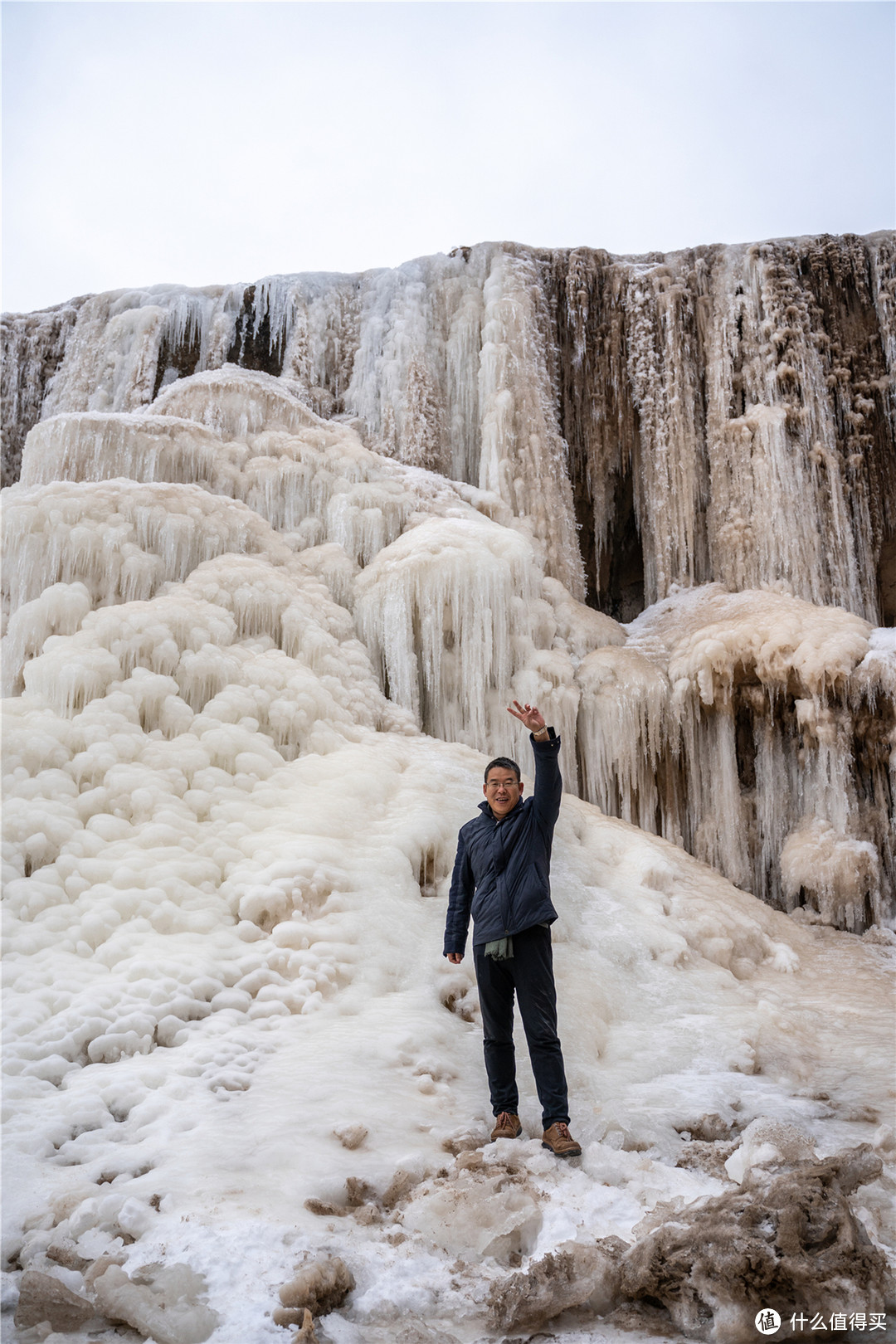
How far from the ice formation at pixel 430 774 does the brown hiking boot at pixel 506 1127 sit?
0.13 metres

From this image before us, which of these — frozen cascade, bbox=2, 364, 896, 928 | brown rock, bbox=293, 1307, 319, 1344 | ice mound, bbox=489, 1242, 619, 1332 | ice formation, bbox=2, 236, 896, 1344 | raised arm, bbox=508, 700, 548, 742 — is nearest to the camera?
brown rock, bbox=293, 1307, 319, 1344

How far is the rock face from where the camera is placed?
865 cm

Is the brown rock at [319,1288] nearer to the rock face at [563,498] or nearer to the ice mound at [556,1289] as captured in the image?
the ice mound at [556,1289]

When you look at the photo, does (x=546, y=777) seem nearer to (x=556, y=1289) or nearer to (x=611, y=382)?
(x=556, y=1289)

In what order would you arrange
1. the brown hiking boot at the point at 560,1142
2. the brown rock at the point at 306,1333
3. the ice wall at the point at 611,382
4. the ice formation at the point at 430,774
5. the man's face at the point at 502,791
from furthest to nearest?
the ice wall at the point at 611,382
the man's face at the point at 502,791
the brown hiking boot at the point at 560,1142
the ice formation at the point at 430,774
the brown rock at the point at 306,1333

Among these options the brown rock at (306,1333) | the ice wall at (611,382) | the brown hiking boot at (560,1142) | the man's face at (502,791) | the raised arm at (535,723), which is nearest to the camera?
the brown rock at (306,1333)

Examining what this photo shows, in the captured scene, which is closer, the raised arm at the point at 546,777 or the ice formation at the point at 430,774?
the ice formation at the point at 430,774

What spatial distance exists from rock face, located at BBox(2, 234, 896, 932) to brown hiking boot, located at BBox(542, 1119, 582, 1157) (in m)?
3.26

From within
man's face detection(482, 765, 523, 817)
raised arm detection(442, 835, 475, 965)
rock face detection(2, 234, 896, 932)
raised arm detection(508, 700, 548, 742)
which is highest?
rock face detection(2, 234, 896, 932)

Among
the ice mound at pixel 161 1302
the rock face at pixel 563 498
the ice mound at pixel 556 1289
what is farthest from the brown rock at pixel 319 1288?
the rock face at pixel 563 498

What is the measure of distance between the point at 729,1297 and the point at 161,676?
5.28m

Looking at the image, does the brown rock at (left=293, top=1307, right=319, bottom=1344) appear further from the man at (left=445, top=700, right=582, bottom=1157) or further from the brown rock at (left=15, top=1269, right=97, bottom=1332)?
the man at (left=445, top=700, right=582, bottom=1157)

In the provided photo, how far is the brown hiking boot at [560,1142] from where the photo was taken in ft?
11.4

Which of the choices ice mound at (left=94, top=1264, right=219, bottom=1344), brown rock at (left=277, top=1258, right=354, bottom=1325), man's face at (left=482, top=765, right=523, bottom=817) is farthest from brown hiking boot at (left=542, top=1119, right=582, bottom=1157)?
ice mound at (left=94, top=1264, right=219, bottom=1344)
